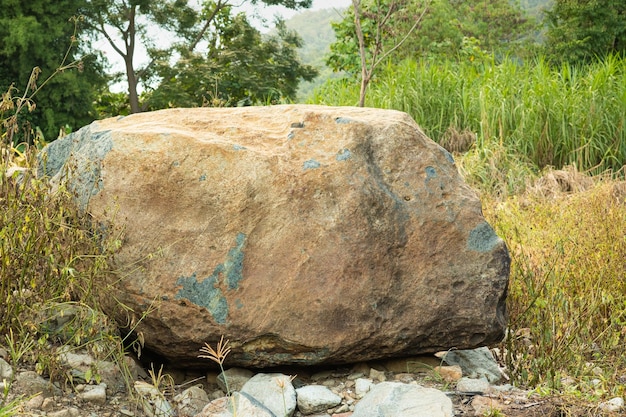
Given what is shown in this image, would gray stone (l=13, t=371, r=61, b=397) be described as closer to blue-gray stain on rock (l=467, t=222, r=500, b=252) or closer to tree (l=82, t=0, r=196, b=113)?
blue-gray stain on rock (l=467, t=222, r=500, b=252)

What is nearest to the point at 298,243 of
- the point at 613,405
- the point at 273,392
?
the point at 273,392

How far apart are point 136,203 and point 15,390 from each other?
3.25ft

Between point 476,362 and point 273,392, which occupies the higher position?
point 273,392

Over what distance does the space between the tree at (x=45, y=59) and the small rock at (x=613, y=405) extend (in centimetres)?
1496

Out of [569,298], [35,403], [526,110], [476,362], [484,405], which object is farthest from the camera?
[526,110]

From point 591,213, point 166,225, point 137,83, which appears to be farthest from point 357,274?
point 137,83

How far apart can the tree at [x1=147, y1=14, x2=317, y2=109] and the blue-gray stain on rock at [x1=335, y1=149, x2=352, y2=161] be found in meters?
12.2

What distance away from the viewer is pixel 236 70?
56.3 feet

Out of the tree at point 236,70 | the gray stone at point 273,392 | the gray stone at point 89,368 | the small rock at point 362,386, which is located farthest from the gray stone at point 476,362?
the tree at point 236,70

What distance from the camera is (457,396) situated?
123 inches

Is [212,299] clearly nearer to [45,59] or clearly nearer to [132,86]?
[45,59]

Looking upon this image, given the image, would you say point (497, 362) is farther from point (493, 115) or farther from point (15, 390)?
point (493, 115)

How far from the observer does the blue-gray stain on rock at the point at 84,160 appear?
3.37 meters

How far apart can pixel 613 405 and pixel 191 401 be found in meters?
1.85
